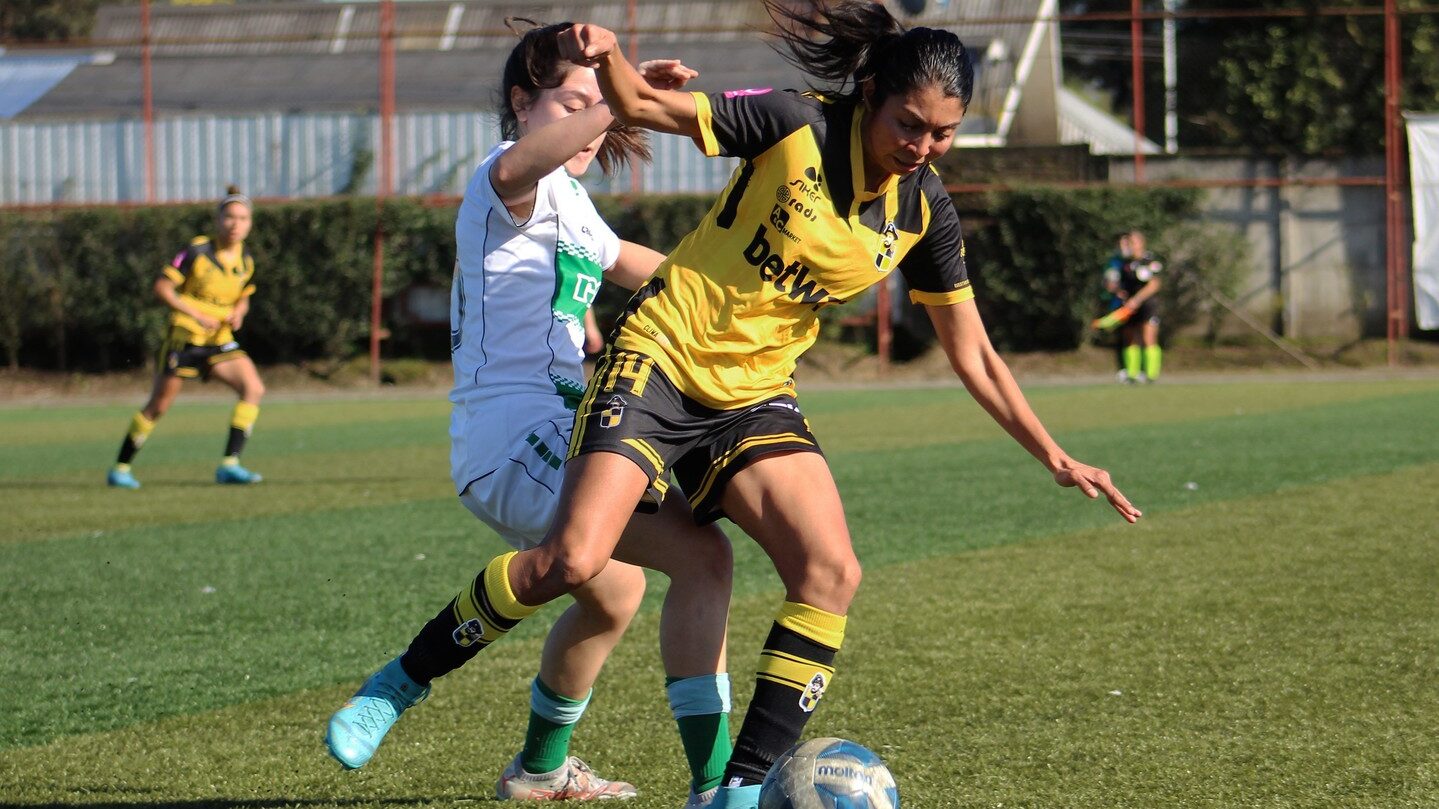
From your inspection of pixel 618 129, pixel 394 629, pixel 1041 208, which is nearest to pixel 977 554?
pixel 394 629

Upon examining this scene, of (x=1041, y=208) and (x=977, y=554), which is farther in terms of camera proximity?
(x=1041, y=208)

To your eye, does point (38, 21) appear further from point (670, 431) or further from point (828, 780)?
point (828, 780)

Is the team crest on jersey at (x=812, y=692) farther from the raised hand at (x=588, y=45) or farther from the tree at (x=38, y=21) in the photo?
the tree at (x=38, y=21)

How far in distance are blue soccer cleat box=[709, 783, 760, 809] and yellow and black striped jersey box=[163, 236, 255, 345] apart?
10.0 meters

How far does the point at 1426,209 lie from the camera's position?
23078 mm

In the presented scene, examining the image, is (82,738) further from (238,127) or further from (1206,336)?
(238,127)

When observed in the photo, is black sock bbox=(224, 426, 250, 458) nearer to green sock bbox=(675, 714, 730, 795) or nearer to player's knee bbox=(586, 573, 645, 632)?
player's knee bbox=(586, 573, 645, 632)

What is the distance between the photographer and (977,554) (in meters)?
7.63

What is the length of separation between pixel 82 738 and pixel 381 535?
13.5 ft

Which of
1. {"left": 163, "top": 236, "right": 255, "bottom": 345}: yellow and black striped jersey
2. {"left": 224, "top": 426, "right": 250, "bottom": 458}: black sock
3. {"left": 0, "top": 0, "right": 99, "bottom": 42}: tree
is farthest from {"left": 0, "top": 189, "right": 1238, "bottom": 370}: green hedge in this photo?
{"left": 0, "top": 0, "right": 99, "bottom": 42}: tree

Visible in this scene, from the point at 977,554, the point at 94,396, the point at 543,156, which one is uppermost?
the point at 543,156

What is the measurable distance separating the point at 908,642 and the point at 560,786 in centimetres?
204

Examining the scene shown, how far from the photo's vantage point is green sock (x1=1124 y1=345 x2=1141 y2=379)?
2238cm

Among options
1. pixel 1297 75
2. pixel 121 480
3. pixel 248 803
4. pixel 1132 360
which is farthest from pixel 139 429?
pixel 1297 75
